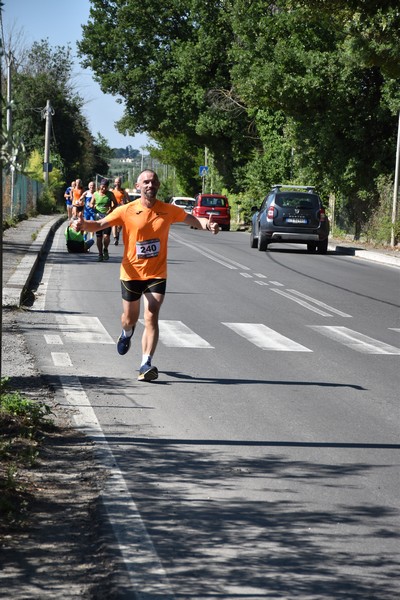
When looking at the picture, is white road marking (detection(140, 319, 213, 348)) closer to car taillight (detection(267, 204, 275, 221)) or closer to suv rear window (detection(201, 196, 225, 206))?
car taillight (detection(267, 204, 275, 221))

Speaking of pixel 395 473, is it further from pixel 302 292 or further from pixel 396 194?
pixel 396 194

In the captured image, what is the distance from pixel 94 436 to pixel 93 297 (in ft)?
32.4

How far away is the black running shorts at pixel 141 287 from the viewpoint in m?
10.2

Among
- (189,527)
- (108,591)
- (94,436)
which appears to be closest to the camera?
(108,591)

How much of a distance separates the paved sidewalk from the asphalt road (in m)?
0.55

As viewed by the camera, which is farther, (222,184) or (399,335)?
(222,184)

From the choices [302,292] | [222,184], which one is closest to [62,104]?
[222,184]

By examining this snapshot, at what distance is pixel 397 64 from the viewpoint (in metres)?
28.2

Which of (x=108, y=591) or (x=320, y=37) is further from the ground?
(x=320, y=37)

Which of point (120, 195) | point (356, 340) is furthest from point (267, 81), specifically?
point (356, 340)

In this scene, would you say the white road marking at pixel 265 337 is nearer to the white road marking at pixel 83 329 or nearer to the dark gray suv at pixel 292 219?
the white road marking at pixel 83 329

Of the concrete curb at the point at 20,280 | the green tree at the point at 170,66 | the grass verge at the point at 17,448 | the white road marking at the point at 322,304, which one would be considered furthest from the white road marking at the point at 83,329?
the green tree at the point at 170,66

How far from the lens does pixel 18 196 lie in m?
42.7

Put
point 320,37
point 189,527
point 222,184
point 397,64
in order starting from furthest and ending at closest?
point 222,184 → point 320,37 → point 397,64 → point 189,527
